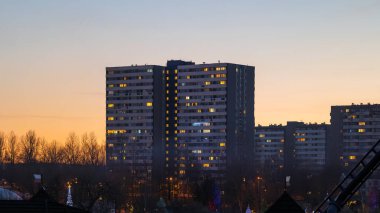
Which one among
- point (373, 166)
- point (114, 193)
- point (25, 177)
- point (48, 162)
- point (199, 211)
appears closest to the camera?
point (373, 166)

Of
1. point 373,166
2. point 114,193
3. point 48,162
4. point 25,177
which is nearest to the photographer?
point 373,166

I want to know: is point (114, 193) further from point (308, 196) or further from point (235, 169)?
point (235, 169)

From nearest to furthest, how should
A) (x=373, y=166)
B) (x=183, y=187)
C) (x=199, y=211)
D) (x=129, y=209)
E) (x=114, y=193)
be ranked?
(x=373, y=166) < (x=199, y=211) < (x=114, y=193) < (x=129, y=209) < (x=183, y=187)

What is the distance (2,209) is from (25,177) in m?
131

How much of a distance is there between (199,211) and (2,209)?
70.1 meters

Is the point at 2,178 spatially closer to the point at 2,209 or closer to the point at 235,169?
the point at 235,169

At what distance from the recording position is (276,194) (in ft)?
465

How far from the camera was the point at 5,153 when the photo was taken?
194m

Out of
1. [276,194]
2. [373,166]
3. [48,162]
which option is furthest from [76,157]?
[373,166]

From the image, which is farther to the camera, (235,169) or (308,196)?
(235,169)

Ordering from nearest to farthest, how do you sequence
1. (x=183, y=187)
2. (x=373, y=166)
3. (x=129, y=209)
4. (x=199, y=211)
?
1. (x=373, y=166)
2. (x=199, y=211)
3. (x=129, y=209)
4. (x=183, y=187)

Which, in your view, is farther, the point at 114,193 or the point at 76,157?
the point at 76,157

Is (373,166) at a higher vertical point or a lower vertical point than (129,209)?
higher

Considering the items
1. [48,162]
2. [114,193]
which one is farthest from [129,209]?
[48,162]
